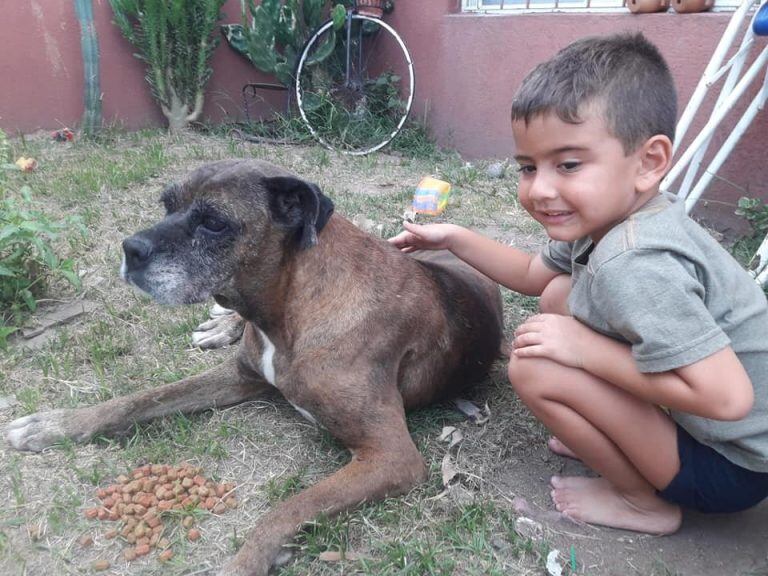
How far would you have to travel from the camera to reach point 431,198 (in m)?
4.96

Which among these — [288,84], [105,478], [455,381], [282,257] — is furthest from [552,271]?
[288,84]

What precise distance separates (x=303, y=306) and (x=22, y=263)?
2027 mm

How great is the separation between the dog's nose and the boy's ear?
1.69 metres

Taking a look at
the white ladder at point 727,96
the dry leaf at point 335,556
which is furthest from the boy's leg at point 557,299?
the white ladder at point 727,96

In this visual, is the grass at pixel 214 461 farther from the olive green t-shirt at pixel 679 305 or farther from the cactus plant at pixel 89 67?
the cactus plant at pixel 89 67

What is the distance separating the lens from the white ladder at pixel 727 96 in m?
3.90

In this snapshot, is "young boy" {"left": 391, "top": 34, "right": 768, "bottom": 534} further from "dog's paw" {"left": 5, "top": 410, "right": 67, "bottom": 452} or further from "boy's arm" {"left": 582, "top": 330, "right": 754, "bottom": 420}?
"dog's paw" {"left": 5, "top": 410, "right": 67, "bottom": 452}

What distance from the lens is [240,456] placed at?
260 centimetres

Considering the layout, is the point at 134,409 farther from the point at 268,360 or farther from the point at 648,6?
the point at 648,6

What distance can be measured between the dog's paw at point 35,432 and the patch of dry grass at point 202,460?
1.5 inches

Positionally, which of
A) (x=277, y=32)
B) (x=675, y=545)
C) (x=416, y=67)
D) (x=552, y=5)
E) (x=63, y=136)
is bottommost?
(x=675, y=545)

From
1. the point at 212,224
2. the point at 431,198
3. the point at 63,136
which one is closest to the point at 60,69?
the point at 63,136

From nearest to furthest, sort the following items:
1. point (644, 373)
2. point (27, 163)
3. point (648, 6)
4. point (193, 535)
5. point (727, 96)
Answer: point (644, 373), point (193, 535), point (727, 96), point (648, 6), point (27, 163)

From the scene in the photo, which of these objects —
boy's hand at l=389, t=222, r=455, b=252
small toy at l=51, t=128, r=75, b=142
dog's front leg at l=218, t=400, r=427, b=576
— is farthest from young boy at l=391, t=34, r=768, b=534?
small toy at l=51, t=128, r=75, b=142
